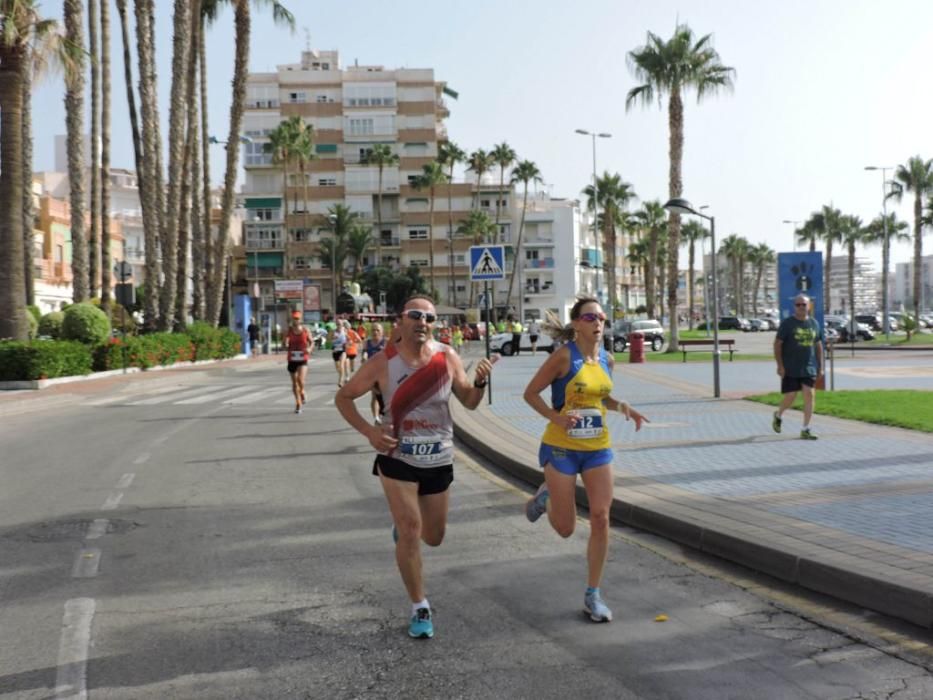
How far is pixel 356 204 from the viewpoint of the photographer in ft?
320

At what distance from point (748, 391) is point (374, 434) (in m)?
15.9

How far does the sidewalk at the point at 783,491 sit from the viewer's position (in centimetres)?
571

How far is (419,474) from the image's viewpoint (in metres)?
A: 5.09

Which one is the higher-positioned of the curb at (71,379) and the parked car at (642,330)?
the parked car at (642,330)

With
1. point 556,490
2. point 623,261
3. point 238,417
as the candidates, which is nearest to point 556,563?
point 556,490

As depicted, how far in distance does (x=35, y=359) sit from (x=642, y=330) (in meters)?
29.7

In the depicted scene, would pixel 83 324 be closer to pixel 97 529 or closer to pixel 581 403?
pixel 97 529

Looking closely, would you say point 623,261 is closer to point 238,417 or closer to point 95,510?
point 238,417

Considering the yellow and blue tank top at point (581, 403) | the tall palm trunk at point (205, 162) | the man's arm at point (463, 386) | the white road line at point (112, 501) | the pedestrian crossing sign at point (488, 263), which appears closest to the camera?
the man's arm at point (463, 386)

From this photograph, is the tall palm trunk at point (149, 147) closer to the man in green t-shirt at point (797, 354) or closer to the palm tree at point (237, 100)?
the palm tree at point (237, 100)

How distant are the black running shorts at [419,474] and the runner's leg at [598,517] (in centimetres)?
78

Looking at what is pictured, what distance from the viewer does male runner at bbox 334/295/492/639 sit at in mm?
5000

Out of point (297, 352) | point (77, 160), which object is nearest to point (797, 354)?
point (297, 352)

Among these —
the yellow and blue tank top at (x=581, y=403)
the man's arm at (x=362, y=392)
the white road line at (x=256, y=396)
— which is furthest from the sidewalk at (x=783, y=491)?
the white road line at (x=256, y=396)
